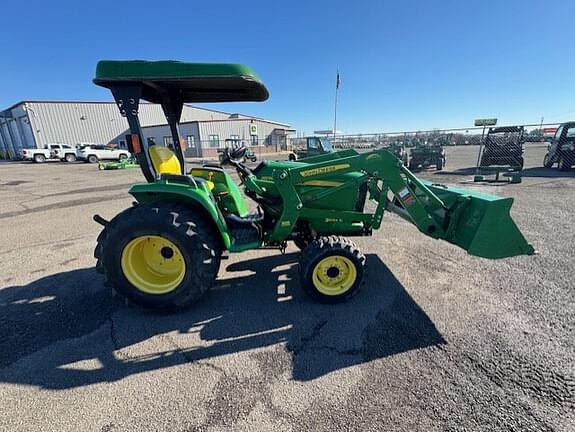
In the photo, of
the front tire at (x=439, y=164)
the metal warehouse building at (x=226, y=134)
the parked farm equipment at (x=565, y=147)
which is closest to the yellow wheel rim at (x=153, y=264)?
the front tire at (x=439, y=164)

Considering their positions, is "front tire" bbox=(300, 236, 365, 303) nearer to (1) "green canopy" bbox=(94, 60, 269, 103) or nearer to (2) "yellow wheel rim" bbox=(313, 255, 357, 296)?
(2) "yellow wheel rim" bbox=(313, 255, 357, 296)

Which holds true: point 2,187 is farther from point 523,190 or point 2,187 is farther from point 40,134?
point 40,134

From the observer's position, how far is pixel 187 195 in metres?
2.84

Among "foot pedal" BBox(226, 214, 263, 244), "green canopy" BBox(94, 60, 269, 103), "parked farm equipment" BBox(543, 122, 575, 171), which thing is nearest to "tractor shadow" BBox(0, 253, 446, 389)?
"foot pedal" BBox(226, 214, 263, 244)

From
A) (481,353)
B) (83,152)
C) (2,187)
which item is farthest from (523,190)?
(83,152)

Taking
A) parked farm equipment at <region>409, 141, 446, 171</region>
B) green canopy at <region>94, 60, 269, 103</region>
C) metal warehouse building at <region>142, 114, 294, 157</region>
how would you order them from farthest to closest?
metal warehouse building at <region>142, 114, 294, 157</region>, parked farm equipment at <region>409, 141, 446, 171</region>, green canopy at <region>94, 60, 269, 103</region>

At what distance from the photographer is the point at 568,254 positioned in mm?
4062

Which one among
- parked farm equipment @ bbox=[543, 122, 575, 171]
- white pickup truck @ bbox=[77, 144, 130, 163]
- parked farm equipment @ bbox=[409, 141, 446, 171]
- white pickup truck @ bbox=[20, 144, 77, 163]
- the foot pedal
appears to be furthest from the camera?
white pickup truck @ bbox=[20, 144, 77, 163]

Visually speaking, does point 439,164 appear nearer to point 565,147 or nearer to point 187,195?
point 565,147

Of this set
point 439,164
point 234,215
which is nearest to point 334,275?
point 234,215

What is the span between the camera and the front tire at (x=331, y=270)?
2.96 meters

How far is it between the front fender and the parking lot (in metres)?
0.90

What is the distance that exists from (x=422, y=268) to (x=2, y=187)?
16542mm

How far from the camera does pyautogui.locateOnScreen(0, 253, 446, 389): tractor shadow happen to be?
7.47ft
